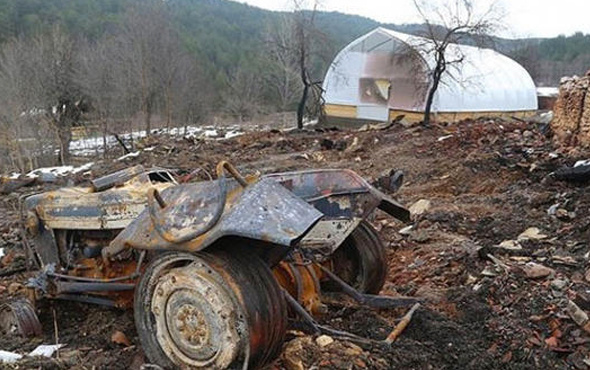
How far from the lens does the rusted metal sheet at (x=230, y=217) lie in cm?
286

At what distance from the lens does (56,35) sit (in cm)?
2841

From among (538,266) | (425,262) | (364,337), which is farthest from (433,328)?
(425,262)

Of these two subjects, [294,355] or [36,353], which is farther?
[36,353]

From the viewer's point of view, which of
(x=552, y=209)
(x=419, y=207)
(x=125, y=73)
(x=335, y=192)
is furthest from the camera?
(x=125, y=73)

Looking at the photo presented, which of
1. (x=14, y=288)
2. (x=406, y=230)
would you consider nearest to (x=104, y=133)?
(x=406, y=230)

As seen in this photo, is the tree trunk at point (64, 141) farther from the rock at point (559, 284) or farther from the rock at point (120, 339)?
the rock at point (559, 284)

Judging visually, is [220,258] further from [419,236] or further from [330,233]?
[419,236]

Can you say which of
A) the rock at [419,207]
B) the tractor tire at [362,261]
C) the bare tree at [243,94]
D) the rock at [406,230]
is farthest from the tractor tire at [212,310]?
the bare tree at [243,94]

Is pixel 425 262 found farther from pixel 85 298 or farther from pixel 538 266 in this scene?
pixel 85 298

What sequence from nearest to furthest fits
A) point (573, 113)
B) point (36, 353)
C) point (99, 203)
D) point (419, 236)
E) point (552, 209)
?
1. point (36, 353)
2. point (99, 203)
3. point (419, 236)
4. point (552, 209)
5. point (573, 113)

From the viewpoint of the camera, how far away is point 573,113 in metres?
10.6

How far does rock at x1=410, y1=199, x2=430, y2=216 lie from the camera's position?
27.0 feet

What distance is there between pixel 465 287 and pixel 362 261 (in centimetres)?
104

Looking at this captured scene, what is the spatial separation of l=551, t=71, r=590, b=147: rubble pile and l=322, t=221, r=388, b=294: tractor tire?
7231 mm
